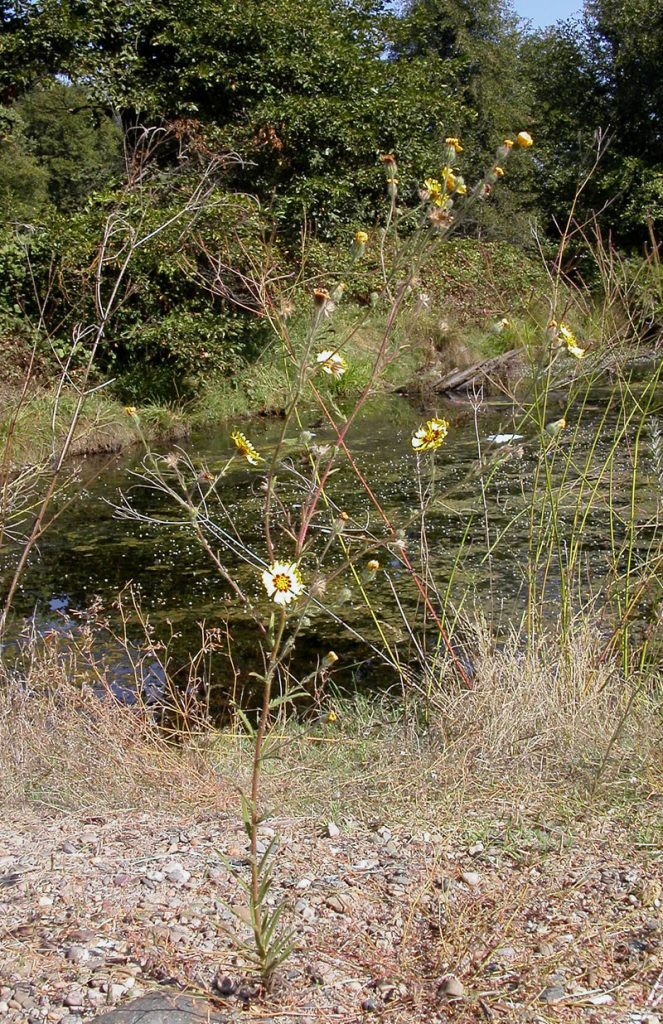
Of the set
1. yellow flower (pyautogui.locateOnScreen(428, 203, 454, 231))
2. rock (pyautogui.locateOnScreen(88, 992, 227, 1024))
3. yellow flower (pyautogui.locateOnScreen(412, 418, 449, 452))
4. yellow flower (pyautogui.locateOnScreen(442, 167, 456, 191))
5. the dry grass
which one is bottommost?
the dry grass

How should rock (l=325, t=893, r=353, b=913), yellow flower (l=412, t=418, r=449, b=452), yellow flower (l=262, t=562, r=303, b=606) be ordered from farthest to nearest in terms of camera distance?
yellow flower (l=412, t=418, r=449, b=452) < rock (l=325, t=893, r=353, b=913) < yellow flower (l=262, t=562, r=303, b=606)

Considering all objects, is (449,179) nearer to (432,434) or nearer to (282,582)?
(432,434)

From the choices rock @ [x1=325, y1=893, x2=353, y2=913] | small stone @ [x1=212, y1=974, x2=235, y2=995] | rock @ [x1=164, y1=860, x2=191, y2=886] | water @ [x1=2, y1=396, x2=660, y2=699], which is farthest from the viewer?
water @ [x1=2, y1=396, x2=660, y2=699]

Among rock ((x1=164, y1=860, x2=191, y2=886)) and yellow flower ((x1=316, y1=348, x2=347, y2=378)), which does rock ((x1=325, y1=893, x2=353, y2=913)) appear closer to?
rock ((x1=164, y1=860, x2=191, y2=886))

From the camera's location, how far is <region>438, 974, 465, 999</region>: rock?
156 cm

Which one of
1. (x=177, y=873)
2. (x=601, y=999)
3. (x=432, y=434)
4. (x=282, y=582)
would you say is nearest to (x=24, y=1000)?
(x=177, y=873)

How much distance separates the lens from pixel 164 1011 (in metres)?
1.51

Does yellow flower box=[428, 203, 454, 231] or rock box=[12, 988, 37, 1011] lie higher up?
yellow flower box=[428, 203, 454, 231]

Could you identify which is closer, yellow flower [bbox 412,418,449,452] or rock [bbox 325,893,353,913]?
rock [bbox 325,893,353,913]

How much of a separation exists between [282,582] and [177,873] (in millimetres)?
769

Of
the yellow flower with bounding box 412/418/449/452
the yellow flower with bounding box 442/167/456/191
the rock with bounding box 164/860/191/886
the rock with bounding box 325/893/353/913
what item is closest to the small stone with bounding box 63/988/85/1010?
the rock with bounding box 164/860/191/886

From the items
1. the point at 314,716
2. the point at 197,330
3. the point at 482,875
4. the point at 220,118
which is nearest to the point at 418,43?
the point at 220,118

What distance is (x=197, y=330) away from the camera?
10.6 meters

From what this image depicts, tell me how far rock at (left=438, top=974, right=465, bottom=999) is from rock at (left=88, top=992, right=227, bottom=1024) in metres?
0.35
